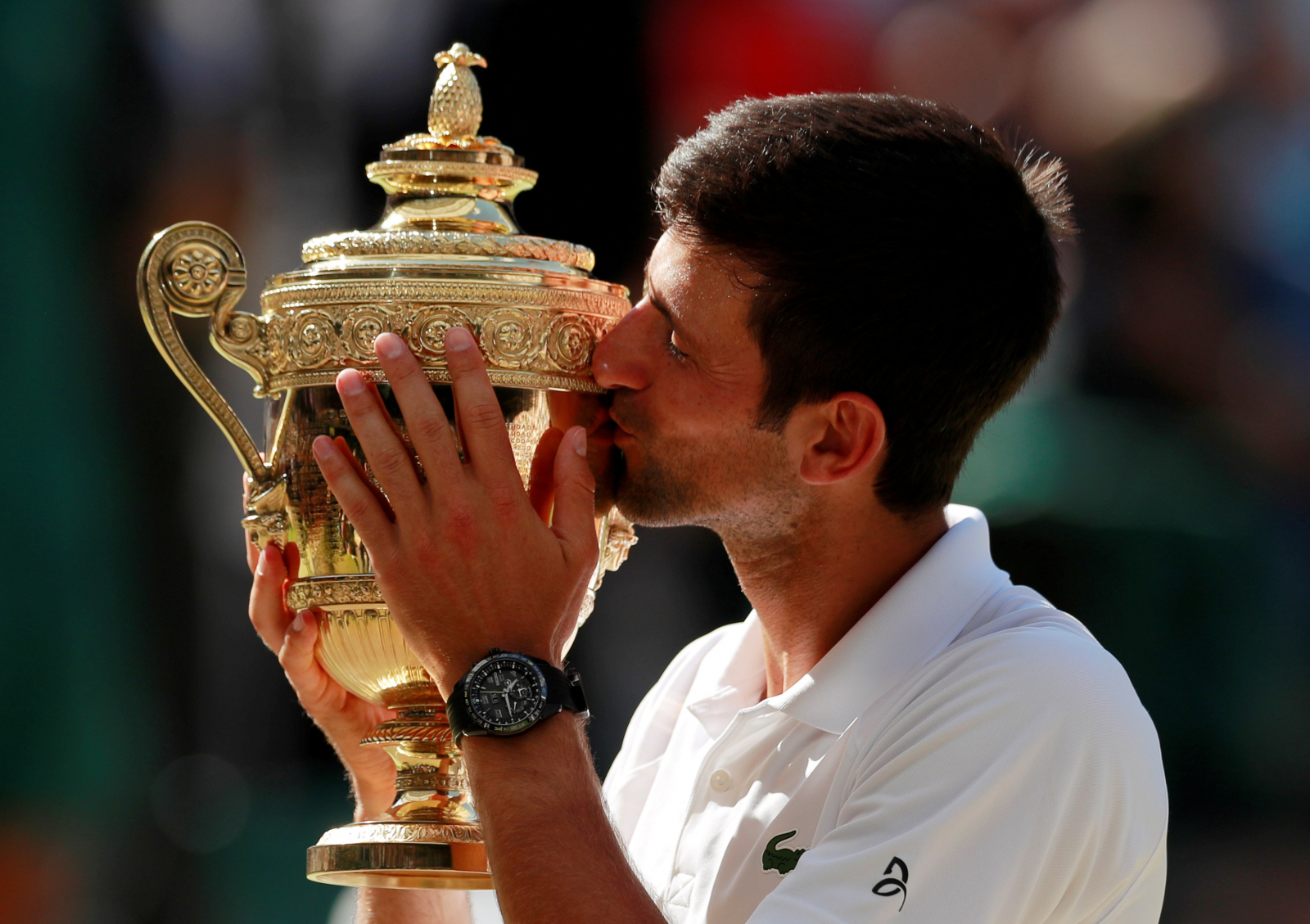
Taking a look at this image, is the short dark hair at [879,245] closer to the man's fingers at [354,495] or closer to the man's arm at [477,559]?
the man's arm at [477,559]

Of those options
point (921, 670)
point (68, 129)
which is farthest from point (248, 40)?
point (921, 670)

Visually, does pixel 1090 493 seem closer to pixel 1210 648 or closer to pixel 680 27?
pixel 1210 648

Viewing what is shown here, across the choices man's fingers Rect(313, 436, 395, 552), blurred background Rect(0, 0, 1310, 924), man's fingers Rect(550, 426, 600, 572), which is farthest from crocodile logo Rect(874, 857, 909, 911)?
blurred background Rect(0, 0, 1310, 924)

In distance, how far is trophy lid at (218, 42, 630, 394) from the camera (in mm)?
2059

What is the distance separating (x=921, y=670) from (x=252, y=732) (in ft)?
14.2

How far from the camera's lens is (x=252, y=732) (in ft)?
19.2

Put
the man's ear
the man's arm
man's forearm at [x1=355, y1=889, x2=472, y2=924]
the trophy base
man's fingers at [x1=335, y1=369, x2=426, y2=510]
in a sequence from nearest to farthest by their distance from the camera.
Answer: the man's arm < man's fingers at [x1=335, y1=369, x2=426, y2=510] < the trophy base < the man's ear < man's forearm at [x1=355, y1=889, x2=472, y2=924]

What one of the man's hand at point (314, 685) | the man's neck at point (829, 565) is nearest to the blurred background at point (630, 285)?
the man's hand at point (314, 685)

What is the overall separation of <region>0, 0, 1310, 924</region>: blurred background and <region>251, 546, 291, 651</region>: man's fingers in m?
3.45

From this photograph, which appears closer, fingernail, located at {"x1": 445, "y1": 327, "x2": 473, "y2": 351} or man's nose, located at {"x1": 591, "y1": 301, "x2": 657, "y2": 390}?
fingernail, located at {"x1": 445, "y1": 327, "x2": 473, "y2": 351}

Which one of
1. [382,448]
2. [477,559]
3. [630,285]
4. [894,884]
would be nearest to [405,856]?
[477,559]

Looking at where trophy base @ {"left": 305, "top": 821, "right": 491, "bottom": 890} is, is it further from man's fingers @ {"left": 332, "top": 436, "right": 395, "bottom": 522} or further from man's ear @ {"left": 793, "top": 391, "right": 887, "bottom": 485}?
man's ear @ {"left": 793, "top": 391, "right": 887, "bottom": 485}

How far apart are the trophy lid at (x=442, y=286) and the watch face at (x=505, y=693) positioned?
43cm

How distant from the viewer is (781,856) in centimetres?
207
